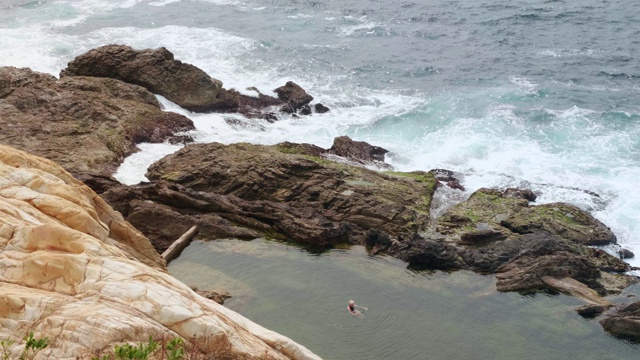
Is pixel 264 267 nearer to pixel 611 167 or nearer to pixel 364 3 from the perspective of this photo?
pixel 611 167

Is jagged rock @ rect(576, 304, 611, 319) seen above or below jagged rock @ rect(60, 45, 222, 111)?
below

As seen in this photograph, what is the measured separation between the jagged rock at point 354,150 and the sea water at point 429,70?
5.39 feet

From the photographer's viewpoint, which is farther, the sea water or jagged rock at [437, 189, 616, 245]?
the sea water

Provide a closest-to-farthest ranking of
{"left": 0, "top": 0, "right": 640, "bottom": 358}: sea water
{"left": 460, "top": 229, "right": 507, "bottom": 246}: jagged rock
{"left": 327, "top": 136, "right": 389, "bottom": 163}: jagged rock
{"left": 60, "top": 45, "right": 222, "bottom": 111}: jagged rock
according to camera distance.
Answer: {"left": 460, "top": 229, "right": 507, "bottom": 246}: jagged rock < {"left": 327, "top": 136, "right": 389, "bottom": 163}: jagged rock < {"left": 0, "top": 0, "right": 640, "bottom": 358}: sea water < {"left": 60, "top": 45, "right": 222, "bottom": 111}: jagged rock

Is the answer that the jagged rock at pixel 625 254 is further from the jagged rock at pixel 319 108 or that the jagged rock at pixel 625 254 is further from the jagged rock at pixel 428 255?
the jagged rock at pixel 319 108

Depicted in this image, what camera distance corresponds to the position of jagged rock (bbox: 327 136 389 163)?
146ft

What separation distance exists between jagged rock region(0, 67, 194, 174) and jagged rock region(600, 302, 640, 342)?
85.5ft

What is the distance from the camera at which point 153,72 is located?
4966 centimetres

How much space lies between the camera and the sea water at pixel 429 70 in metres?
46.2

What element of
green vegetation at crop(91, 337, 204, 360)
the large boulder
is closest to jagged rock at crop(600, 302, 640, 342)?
Result: the large boulder

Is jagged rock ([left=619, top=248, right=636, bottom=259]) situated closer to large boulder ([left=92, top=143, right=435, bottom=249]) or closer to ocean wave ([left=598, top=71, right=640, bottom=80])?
large boulder ([left=92, top=143, right=435, bottom=249])

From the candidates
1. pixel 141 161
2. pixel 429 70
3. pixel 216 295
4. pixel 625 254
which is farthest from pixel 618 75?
pixel 216 295

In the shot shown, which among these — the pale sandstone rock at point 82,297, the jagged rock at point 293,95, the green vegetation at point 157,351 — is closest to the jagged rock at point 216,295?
the pale sandstone rock at point 82,297

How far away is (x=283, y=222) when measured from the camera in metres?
32.7
